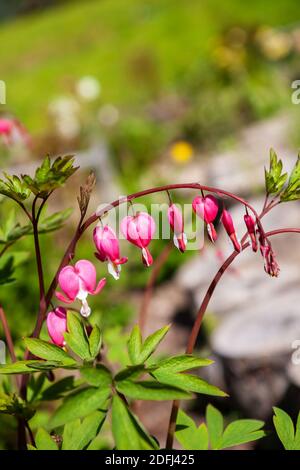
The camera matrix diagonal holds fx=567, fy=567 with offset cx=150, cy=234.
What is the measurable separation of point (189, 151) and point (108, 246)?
543cm

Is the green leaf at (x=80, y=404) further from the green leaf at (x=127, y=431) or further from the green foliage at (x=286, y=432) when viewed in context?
the green foliage at (x=286, y=432)

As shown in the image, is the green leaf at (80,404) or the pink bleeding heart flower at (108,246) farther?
the pink bleeding heart flower at (108,246)

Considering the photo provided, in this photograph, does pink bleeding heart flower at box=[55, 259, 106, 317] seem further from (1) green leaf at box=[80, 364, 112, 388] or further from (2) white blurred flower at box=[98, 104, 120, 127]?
(2) white blurred flower at box=[98, 104, 120, 127]

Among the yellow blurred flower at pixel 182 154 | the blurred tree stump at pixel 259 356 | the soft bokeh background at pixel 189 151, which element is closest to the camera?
the blurred tree stump at pixel 259 356

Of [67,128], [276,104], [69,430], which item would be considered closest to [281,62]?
[276,104]

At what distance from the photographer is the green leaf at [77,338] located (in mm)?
830

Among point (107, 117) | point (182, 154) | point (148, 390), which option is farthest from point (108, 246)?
point (107, 117)

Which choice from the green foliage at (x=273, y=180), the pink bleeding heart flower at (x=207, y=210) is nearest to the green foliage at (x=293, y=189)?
the green foliage at (x=273, y=180)

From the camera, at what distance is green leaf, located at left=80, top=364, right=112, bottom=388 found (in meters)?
0.74

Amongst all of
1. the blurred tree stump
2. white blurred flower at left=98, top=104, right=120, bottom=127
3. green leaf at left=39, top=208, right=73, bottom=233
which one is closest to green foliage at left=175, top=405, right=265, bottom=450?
green leaf at left=39, top=208, right=73, bottom=233

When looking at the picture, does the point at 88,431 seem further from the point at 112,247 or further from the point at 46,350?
the point at 112,247

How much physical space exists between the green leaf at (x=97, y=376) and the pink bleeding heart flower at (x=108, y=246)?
0.61 ft

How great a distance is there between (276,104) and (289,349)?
543 centimetres

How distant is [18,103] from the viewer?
11.9 meters
